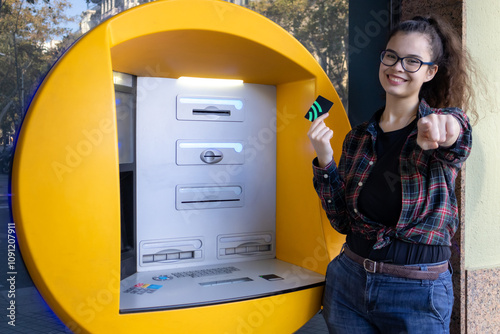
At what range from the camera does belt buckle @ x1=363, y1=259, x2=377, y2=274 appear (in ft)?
4.96

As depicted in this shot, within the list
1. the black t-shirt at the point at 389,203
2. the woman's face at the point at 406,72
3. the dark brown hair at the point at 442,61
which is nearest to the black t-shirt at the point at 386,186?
the black t-shirt at the point at 389,203

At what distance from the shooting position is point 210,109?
1.99 meters

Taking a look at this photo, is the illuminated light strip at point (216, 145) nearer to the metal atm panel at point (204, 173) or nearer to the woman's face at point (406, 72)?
the metal atm panel at point (204, 173)

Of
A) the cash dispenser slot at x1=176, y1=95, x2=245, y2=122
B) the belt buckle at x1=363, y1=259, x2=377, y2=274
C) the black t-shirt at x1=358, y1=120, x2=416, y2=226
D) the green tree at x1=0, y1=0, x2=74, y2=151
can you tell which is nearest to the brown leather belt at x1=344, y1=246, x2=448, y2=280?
the belt buckle at x1=363, y1=259, x2=377, y2=274

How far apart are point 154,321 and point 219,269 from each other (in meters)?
0.47

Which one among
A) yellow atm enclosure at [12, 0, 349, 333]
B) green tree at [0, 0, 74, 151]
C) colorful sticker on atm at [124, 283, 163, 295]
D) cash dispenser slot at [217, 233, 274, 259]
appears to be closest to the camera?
yellow atm enclosure at [12, 0, 349, 333]

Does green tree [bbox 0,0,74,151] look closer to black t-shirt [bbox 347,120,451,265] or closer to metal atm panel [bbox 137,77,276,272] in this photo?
metal atm panel [bbox 137,77,276,272]

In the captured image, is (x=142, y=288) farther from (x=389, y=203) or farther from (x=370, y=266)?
(x=389, y=203)

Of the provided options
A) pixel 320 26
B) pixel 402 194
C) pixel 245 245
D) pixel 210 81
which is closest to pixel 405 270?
pixel 402 194

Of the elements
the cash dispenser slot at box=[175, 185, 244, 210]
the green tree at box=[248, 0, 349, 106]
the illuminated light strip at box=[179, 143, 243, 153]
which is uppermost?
the green tree at box=[248, 0, 349, 106]

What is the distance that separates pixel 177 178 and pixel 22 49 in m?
0.76

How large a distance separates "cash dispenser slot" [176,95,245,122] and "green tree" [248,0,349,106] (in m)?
0.60

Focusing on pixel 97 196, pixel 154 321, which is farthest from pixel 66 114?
pixel 154 321

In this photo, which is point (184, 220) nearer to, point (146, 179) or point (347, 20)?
point (146, 179)
